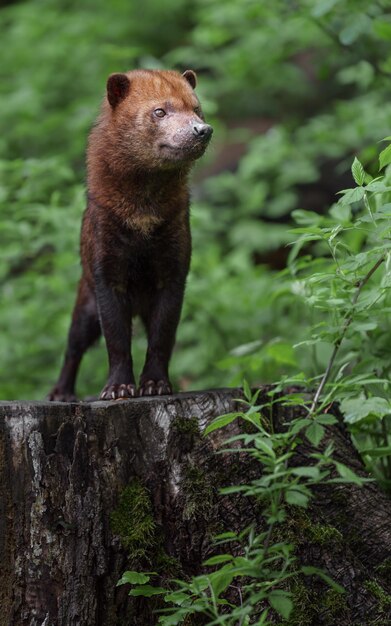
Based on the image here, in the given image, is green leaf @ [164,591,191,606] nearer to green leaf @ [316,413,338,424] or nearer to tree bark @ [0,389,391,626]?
tree bark @ [0,389,391,626]

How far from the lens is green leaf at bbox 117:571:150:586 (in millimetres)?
3418

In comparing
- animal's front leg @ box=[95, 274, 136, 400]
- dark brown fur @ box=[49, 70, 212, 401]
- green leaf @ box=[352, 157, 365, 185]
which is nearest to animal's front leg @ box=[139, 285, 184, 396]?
dark brown fur @ box=[49, 70, 212, 401]

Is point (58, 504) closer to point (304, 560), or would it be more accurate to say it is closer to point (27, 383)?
point (304, 560)

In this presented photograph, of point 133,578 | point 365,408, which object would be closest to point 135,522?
point 133,578

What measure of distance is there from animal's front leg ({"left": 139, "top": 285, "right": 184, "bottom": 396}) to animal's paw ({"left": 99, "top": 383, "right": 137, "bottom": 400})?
139 millimetres

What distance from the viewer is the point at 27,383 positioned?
717 centimetres

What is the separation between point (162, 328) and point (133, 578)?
144 cm

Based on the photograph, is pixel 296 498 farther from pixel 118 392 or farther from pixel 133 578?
pixel 118 392

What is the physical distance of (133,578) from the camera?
135 inches

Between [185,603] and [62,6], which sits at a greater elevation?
[62,6]

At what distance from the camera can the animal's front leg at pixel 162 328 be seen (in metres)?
4.50

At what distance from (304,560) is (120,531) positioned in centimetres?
77

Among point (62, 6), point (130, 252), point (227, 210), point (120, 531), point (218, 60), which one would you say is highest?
point (62, 6)

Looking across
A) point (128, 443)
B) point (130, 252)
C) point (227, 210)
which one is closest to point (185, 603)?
point (128, 443)
